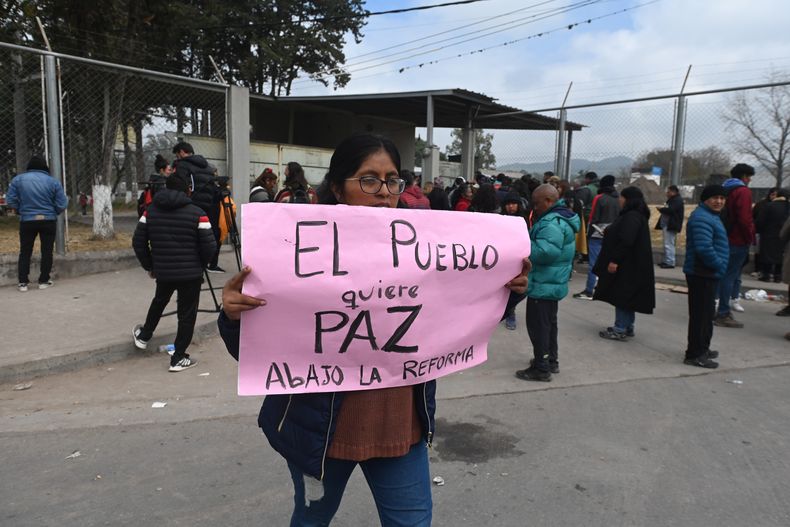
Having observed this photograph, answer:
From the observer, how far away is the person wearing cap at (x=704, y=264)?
5.23 metres

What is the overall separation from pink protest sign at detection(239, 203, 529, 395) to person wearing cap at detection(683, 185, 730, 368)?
13.7 ft

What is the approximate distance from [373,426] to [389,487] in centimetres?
21

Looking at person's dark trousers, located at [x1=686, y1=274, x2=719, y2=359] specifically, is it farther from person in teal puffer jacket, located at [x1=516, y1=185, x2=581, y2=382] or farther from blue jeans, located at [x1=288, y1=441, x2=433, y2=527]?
blue jeans, located at [x1=288, y1=441, x2=433, y2=527]

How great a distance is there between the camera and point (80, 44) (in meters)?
12.3

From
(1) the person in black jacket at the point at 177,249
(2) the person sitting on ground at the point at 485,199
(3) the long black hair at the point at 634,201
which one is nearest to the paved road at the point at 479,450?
(1) the person in black jacket at the point at 177,249

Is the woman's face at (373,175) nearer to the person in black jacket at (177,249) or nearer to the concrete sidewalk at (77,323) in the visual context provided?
the person in black jacket at (177,249)

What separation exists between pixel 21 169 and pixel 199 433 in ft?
24.8

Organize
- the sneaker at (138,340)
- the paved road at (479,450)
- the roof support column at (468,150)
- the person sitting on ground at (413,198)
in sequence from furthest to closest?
the roof support column at (468,150) < the person sitting on ground at (413,198) < the sneaker at (138,340) < the paved road at (479,450)

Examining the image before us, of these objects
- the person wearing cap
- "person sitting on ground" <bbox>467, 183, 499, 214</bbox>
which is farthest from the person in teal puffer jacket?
"person sitting on ground" <bbox>467, 183, 499, 214</bbox>

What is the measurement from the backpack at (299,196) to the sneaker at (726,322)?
17.7 ft

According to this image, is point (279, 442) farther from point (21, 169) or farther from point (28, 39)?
point (28, 39)

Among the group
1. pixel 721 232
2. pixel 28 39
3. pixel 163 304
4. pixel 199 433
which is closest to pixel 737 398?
pixel 721 232

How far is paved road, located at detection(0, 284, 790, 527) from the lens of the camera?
283cm

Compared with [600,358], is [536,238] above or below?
above
